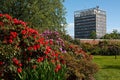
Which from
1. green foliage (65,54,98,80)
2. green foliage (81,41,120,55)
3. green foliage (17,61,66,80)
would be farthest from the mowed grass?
green foliage (81,41,120,55)

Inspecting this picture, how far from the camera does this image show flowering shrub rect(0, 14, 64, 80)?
32.1ft

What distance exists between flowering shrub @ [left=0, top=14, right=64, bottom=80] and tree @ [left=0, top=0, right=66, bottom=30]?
39.7m

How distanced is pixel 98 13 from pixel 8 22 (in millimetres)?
187019

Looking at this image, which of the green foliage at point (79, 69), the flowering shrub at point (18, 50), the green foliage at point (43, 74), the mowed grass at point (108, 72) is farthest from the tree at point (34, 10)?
the green foliage at point (43, 74)

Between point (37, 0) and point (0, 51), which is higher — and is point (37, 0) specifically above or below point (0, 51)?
above

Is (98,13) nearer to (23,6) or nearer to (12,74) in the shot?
(23,6)

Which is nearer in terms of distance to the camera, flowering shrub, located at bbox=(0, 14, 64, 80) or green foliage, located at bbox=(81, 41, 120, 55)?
flowering shrub, located at bbox=(0, 14, 64, 80)

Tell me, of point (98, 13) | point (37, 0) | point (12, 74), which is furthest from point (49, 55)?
point (98, 13)

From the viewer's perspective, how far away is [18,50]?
1002 centimetres

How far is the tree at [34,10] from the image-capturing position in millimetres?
50906

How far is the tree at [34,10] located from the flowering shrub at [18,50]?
39.7 metres

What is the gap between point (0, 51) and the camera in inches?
382

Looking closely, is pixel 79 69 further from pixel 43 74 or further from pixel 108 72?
pixel 108 72

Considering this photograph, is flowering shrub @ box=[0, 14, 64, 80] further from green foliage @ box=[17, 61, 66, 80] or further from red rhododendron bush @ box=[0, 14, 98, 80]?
green foliage @ box=[17, 61, 66, 80]
